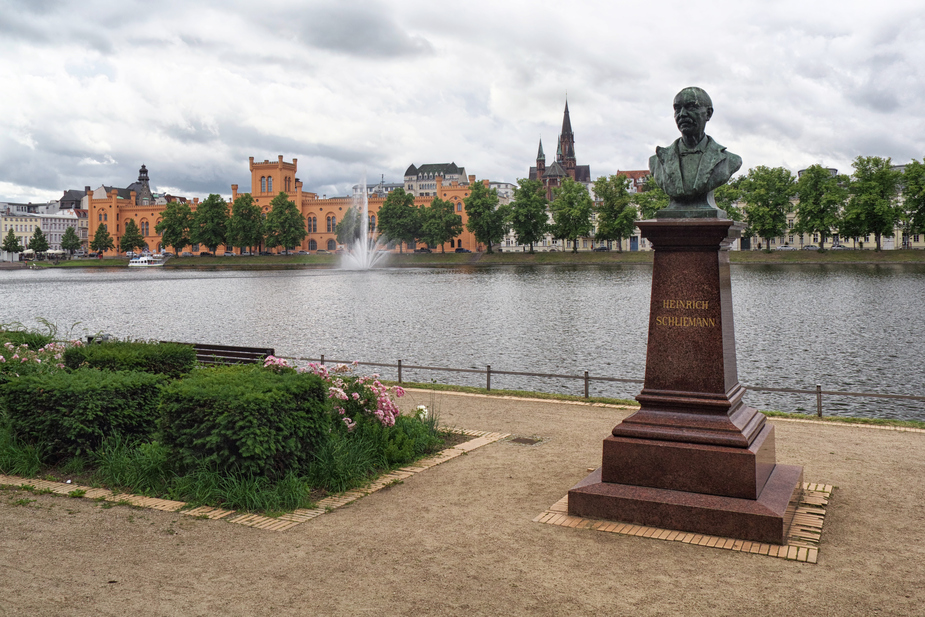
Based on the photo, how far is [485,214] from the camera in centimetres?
9900

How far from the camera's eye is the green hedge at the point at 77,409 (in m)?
7.80

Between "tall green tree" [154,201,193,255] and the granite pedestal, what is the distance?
114328 millimetres

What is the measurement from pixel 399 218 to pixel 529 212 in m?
21.1

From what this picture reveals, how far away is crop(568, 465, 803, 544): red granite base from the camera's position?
19.5 ft

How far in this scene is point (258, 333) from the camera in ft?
101

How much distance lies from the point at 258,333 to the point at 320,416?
80.0 ft

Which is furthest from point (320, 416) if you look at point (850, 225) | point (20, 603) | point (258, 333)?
point (850, 225)

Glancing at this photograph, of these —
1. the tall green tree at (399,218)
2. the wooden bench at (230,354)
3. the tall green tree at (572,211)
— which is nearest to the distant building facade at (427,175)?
the tall green tree at (399,218)

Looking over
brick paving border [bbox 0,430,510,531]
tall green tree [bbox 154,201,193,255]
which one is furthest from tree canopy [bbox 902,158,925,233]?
tall green tree [bbox 154,201,193,255]

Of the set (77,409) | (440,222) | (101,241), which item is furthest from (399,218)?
(77,409)

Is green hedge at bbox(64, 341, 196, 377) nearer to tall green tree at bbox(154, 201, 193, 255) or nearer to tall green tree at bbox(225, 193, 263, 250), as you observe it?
tall green tree at bbox(225, 193, 263, 250)

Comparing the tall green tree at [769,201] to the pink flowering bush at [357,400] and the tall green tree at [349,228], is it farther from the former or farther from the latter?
the pink flowering bush at [357,400]

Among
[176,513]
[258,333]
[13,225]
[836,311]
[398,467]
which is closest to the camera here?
[176,513]

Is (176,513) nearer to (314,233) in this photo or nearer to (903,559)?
(903,559)
